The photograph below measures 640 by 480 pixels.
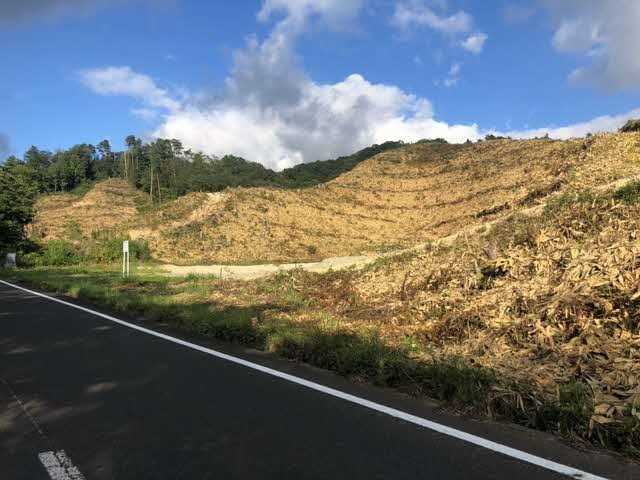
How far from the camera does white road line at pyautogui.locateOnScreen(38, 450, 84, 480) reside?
3.31 metres

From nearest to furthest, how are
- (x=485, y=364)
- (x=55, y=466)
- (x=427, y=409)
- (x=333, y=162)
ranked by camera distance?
(x=55, y=466)
(x=427, y=409)
(x=485, y=364)
(x=333, y=162)

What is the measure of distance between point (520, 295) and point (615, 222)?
2.75 metres

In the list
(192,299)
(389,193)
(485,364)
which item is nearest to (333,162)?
(389,193)

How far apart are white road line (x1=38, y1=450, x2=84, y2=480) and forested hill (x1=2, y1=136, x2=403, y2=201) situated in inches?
2907

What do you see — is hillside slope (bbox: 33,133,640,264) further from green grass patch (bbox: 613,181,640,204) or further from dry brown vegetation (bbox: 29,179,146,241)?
green grass patch (bbox: 613,181,640,204)

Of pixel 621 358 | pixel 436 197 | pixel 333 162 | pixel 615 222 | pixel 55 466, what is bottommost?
pixel 55 466

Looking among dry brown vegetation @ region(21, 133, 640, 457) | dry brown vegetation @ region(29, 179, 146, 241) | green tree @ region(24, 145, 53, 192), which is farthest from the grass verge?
green tree @ region(24, 145, 53, 192)

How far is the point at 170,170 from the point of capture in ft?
308

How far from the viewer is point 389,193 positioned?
49.9 m

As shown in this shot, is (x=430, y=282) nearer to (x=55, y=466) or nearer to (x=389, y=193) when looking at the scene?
(x=55, y=466)

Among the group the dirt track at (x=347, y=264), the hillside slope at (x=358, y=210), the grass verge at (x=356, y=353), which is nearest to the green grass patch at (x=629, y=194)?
the dirt track at (x=347, y=264)

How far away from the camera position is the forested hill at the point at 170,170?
277 feet

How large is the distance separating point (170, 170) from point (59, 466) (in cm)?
9538

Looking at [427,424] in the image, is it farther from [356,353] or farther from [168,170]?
[168,170]
